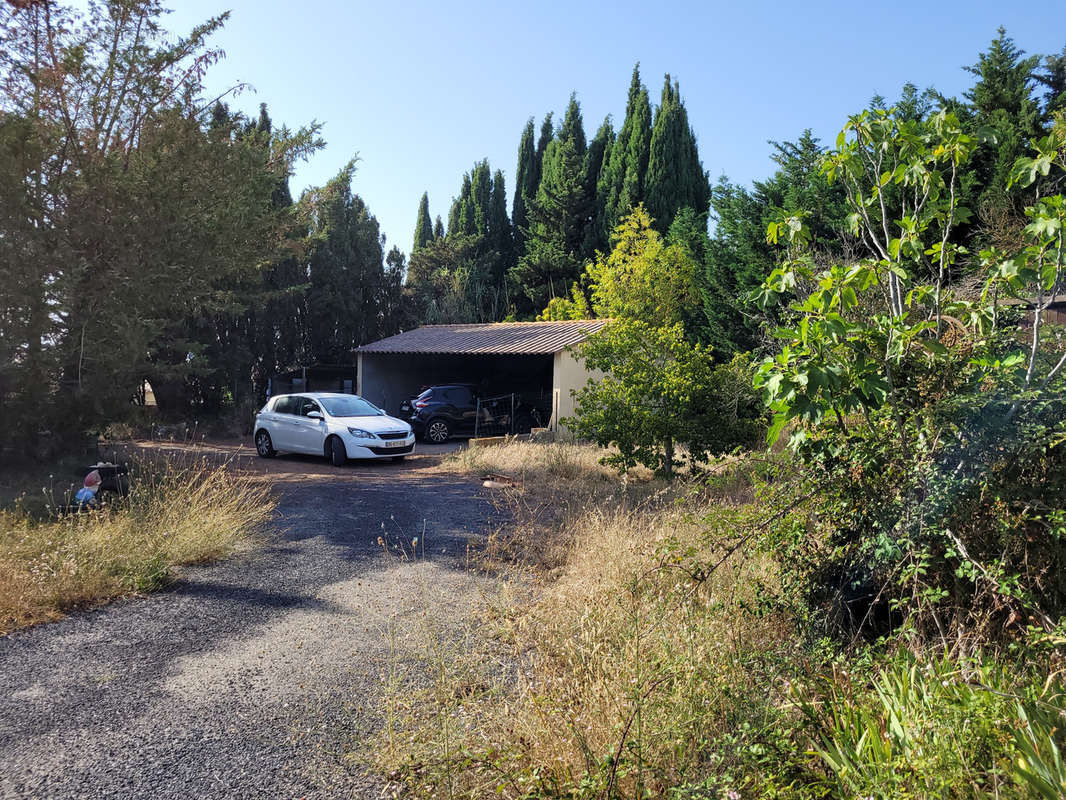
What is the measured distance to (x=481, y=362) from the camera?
28766mm

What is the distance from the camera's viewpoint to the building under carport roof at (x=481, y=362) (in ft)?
69.3

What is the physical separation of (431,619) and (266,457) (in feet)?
38.9

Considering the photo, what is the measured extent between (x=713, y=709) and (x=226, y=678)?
2771 millimetres

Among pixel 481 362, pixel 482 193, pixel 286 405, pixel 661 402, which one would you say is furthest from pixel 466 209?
pixel 661 402

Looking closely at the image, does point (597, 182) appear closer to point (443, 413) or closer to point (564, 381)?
point (564, 381)

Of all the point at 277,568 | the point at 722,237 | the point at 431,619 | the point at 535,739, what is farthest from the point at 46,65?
the point at 722,237

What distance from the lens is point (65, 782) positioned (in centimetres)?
310

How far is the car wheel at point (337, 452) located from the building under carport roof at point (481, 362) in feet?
24.2

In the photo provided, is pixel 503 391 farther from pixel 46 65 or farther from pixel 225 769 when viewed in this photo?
pixel 225 769

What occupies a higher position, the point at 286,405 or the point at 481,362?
the point at 481,362

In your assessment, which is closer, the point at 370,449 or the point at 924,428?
the point at 924,428

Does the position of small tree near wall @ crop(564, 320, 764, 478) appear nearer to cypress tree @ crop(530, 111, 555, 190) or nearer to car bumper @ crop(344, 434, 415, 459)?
car bumper @ crop(344, 434, 415, 459)

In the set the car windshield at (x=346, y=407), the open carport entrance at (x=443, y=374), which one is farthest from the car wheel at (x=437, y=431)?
the open carport entrance at (x=443, y=374)

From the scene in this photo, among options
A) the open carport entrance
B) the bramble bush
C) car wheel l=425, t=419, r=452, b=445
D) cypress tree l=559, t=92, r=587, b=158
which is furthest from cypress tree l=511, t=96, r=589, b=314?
the bramble bush
